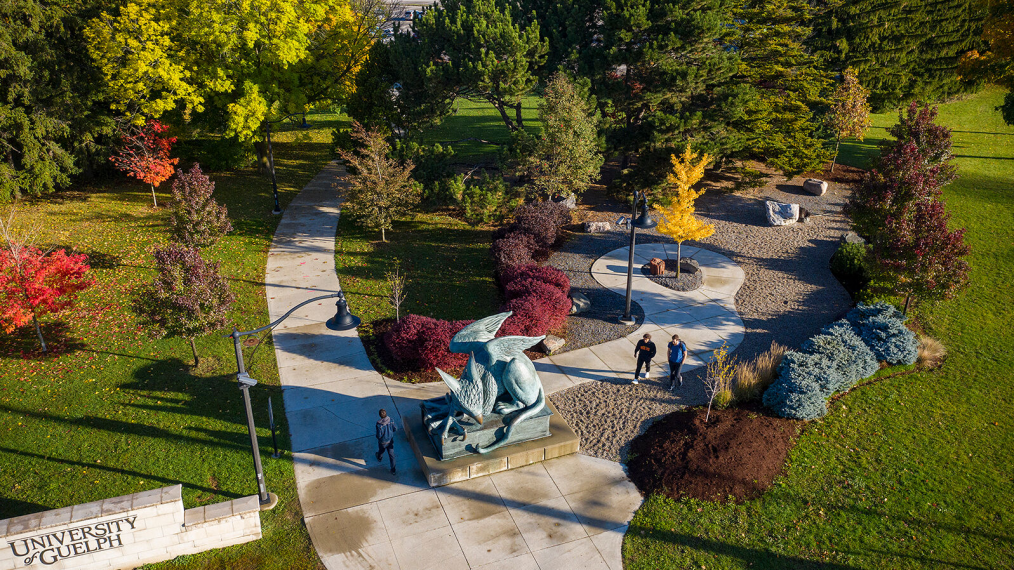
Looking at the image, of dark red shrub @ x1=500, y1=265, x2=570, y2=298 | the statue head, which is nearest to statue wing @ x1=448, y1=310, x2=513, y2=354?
the statue head

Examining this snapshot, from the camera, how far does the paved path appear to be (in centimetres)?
1076

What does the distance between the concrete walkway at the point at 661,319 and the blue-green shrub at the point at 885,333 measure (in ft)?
9.49

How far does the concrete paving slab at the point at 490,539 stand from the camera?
10.7 meters

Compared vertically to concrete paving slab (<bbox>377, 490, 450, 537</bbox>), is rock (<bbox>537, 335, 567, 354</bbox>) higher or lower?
higher

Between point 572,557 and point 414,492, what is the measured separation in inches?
123

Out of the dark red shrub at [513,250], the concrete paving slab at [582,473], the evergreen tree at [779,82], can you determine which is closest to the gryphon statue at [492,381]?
the concrete paving slab at [582,473]

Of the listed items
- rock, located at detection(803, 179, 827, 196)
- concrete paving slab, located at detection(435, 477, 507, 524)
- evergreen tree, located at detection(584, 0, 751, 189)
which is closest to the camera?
concrete paving slab, located at detection(435, 477, 507, 524)

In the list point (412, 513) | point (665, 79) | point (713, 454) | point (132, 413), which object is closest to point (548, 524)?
point (412, 513)

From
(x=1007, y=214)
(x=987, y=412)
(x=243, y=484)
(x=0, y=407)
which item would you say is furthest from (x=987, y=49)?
(x=0, y=407)

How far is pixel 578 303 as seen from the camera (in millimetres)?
18484

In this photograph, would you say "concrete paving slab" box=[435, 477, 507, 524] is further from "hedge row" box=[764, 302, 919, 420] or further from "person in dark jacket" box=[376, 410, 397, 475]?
"hedge row" box=[764, 302, 919, 420]

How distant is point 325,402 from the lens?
47.8 ft

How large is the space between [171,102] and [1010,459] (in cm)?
2622

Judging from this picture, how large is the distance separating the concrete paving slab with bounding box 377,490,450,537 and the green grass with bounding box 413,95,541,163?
814 inches
